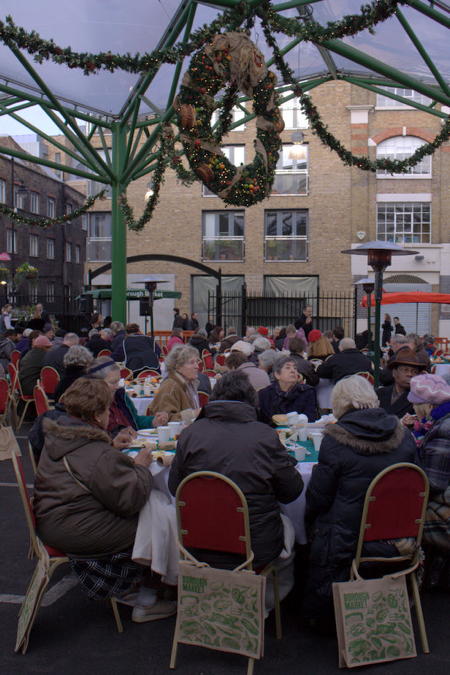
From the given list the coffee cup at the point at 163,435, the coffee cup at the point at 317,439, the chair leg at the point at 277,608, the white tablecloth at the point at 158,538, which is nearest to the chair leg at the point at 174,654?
the white tablecloth at the point at 158,538

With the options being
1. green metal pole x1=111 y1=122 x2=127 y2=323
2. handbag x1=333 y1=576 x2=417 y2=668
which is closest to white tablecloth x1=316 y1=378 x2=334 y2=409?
handbag x1=333 y1=576 x2=417 y2=668

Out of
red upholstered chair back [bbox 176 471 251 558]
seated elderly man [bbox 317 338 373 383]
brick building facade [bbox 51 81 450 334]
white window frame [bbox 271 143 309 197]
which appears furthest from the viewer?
white window frame [bbox 271 143 309 197]

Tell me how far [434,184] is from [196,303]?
1170cm

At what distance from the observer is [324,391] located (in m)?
8.47

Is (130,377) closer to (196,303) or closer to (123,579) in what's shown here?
(123,579)

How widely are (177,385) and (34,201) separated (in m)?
36.5

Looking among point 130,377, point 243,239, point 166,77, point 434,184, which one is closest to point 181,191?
point 243,239

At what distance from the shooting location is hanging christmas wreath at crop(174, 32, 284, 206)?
7684 mm

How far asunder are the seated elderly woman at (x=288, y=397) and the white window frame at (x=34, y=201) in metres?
36.1

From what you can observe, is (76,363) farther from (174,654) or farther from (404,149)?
(404,149)

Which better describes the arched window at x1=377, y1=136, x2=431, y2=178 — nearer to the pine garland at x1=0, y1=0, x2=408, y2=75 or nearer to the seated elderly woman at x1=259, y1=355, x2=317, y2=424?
the pine garland at x1=0, y1=0, x2=408, y2=75

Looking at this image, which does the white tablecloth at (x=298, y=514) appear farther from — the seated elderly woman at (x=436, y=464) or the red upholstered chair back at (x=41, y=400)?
the red upholstered chair back at (x=41, y=400)

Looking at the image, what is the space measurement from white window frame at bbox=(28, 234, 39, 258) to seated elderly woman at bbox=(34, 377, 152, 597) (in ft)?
122

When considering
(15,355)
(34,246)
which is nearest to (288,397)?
(15,355)
